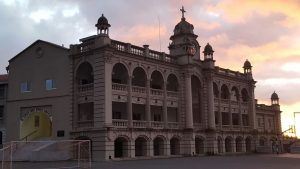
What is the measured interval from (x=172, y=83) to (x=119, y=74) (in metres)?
10.4

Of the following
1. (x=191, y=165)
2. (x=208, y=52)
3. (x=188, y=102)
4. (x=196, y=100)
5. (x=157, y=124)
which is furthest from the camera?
(x=208, y=52)

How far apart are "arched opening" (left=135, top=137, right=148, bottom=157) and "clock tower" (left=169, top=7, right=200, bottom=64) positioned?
13.7 metres

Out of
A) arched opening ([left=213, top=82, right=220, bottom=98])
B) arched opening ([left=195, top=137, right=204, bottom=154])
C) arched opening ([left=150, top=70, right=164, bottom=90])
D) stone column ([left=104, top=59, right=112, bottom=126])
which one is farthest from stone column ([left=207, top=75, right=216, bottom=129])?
stone column ([left=104, top=59, right=112, bottom=126])

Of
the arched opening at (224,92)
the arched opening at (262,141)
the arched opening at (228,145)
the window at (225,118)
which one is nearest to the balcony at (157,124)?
the arched opening at (228,145)

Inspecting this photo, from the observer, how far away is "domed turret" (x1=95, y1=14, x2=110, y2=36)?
51438 millimetres

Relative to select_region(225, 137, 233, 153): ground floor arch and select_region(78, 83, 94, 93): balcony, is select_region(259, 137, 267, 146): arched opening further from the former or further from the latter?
select_region(78, 83, 94, 93): balcony

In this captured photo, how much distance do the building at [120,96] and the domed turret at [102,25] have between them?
115mm

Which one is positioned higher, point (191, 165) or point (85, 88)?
point (85, 88)

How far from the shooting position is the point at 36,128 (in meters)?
57.4

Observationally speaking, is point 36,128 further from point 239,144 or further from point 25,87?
point 239,144

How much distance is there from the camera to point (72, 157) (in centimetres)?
5019

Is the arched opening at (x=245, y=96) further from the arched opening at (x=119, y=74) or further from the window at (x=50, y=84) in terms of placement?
the window at (x=50, y=84)

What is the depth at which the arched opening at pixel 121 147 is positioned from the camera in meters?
52.2

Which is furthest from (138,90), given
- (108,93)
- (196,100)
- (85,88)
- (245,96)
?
(245,96)
